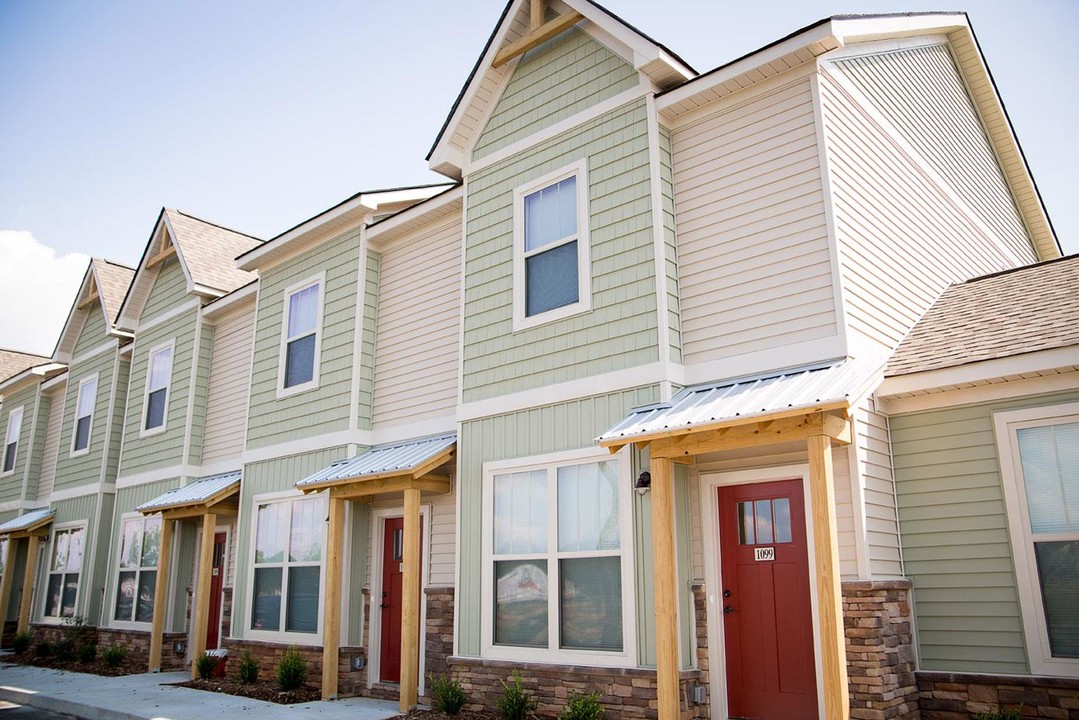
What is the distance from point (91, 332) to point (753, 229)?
61.9 ft

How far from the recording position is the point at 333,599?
38.5 feet

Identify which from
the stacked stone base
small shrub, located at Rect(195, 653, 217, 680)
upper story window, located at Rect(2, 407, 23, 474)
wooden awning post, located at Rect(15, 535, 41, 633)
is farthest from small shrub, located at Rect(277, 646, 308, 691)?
upper story window, located at Rect(2, 407, 23, 474)

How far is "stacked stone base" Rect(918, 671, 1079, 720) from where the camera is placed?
714 cm

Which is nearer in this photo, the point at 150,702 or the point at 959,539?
the point at 959,539

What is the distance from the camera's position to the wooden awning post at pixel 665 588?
7555 mm

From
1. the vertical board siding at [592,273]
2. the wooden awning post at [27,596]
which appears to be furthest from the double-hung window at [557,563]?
the wooden awning post at [27,596]

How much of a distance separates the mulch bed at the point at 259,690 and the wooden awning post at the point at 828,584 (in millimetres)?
7370

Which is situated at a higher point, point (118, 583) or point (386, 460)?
point (386, 460)

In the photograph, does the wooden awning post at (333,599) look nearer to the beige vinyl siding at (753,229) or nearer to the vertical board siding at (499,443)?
the vertical board siding at (499,443)

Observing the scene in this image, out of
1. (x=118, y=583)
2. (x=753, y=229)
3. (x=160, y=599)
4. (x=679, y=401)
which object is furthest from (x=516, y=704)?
(x=118, y=583)

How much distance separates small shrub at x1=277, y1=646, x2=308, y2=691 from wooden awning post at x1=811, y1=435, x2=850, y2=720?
25.8 ft

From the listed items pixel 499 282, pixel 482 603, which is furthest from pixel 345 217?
pixel 482 603

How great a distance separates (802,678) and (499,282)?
18.7ft

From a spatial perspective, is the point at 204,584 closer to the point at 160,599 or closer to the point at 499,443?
the point at 160,599
